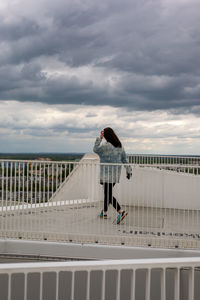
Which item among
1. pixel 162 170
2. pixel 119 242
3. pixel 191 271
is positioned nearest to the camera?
pixel 191 271

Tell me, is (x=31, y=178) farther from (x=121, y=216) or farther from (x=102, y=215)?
(x=121, y=216)

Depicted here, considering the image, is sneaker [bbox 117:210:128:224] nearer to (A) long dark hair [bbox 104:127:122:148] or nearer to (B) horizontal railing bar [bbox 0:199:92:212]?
(B) horizontal railing bar [bbox 0:199:92:212]

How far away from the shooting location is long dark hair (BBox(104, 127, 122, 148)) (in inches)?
274

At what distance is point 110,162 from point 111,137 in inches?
22.0

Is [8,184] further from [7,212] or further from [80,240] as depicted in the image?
[80,240]

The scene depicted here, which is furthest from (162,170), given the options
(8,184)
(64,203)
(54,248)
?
(8,184)

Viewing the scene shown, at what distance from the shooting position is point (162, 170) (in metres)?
6.71

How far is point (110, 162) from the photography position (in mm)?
6891

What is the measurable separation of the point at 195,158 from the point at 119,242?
20.2 feet

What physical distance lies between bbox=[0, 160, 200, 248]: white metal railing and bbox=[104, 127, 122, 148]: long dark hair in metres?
0.76

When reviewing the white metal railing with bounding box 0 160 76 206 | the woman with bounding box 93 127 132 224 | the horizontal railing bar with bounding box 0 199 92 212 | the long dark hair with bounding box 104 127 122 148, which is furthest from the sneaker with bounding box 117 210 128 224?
the long dark hair with bounding box 104 127 122 148

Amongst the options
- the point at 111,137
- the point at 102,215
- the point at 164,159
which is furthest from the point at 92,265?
the point at 164,159

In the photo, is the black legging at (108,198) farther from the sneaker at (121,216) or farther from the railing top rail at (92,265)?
the railing top rail at (92,265)

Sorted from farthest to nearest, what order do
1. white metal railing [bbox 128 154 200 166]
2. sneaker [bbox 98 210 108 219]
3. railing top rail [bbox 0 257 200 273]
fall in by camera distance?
white metal railing [bbox 128 154 200 166]
sneaker [bbox 98 210 108 219]
railing top rail [bbox 0 257 200 273]
